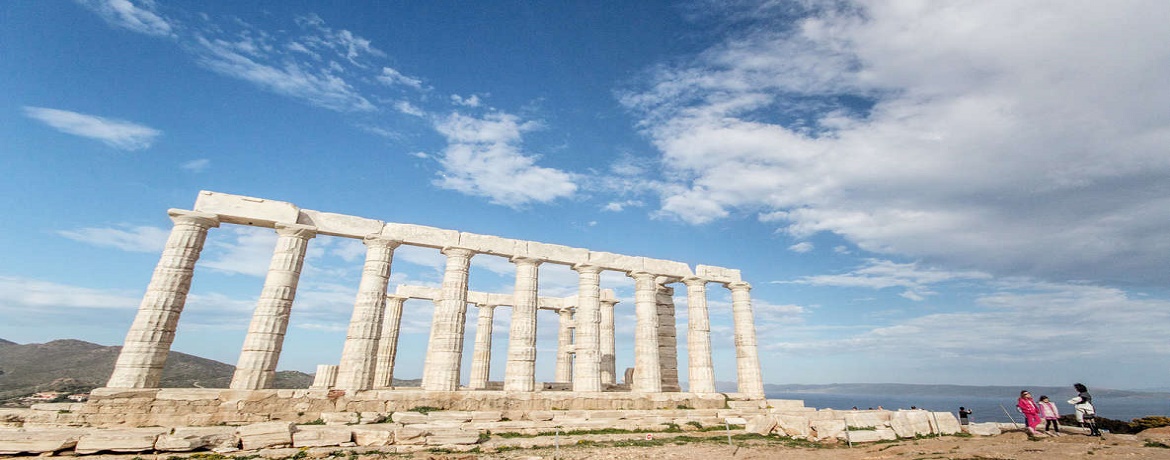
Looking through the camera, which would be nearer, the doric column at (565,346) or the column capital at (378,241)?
the column capital at (378,241)

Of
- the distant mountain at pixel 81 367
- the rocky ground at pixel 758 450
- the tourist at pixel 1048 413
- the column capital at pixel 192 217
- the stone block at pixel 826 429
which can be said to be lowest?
the rocky ground at pixel 758 450

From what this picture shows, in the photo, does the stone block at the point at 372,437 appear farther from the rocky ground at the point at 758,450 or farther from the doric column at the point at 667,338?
the doric column at the point at 667,338

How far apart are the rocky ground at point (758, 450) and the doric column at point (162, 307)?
202 inches

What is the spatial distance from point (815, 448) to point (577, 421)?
7714 mm

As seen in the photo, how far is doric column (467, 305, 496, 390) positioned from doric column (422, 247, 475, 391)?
5379 mm

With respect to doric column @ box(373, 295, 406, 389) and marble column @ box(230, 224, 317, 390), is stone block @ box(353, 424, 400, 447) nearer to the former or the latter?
marble column @ box(230, 224, 317, 390)

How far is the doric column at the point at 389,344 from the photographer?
22250mm

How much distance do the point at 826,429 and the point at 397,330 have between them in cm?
2051

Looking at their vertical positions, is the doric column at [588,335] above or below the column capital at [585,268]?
below

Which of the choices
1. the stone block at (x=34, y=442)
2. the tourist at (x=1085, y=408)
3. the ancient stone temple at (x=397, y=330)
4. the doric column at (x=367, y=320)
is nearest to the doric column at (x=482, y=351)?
the ancient stone temple at (x=397, y=330)

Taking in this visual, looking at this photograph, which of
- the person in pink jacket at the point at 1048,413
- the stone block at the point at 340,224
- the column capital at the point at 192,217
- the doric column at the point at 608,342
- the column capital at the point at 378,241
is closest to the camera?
the person in pink jacket at the point at 1048,413

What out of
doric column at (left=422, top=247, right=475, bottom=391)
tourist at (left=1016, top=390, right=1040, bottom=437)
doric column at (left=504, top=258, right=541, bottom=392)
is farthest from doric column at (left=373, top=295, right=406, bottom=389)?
tourist at (left=1016, top=390, right=1040, bottom=437)

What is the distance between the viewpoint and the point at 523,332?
21391 mm

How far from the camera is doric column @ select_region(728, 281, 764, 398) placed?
82.6 feet
